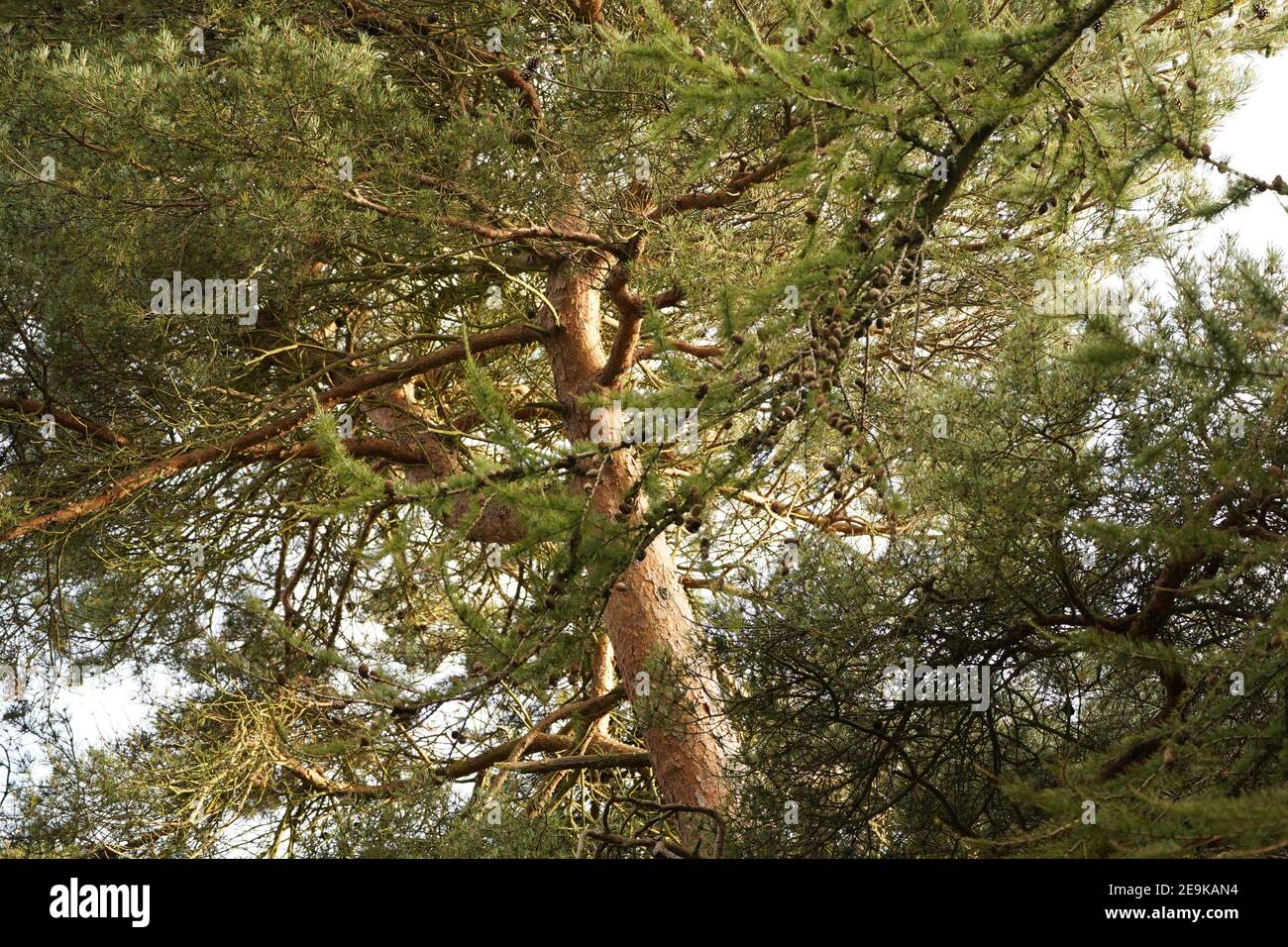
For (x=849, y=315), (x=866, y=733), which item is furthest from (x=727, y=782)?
(x=849, y=315)

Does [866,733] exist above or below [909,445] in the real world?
below

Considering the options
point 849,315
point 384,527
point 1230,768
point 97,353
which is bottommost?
point 1230,768

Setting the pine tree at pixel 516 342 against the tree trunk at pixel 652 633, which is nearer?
the pine tree at pixel 516 342

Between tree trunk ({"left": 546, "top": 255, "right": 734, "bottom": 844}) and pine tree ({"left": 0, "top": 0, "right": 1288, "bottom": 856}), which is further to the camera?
tree trunk ({"left": 546, "top": 255, "right": 734, "bottom": 844})

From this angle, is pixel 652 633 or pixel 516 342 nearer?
pixel 652 633

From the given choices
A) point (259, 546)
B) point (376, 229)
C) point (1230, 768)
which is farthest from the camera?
point (259, 546)

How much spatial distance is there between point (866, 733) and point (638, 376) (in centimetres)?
392

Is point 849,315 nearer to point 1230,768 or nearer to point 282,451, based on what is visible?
point 1230,768

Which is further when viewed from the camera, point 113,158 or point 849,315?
point 113,158

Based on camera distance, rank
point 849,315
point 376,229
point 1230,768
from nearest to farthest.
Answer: point 1230,768, point 849,315, point 376,229

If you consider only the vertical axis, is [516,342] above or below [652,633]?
above

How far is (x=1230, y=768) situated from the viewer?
2979 mm

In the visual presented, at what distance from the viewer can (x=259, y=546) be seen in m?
8.03

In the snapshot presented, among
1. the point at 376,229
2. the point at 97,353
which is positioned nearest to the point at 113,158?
the point at 376,229
